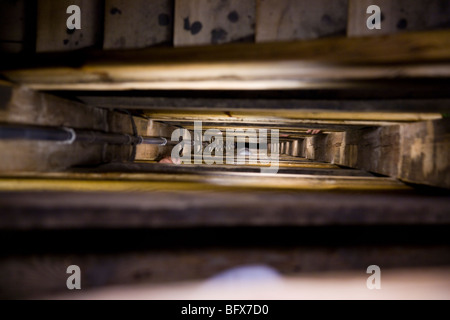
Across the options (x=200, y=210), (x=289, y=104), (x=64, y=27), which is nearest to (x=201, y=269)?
(x=200, y=210)

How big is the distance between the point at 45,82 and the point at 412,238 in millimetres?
2685

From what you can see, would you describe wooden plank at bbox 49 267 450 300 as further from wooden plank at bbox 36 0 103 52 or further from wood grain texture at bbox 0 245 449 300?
wooden plank at bbox 36 0 103 52

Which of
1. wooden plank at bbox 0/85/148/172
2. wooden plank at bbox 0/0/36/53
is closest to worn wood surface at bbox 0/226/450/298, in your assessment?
wooden plank at bbox 0/85/148/172

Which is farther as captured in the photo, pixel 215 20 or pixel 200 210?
pixel 215 20

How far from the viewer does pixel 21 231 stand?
49.8 inches

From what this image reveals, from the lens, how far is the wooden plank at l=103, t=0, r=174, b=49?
1.99 meters

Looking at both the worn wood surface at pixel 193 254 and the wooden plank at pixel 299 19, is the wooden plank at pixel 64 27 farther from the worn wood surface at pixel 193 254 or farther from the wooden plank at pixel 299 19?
the worn wood surface at pixel 193 254

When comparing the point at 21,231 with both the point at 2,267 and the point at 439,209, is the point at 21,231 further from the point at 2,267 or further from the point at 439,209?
the point at 439,209

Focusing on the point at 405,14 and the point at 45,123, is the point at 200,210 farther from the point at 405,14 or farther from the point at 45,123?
the point at 405,14

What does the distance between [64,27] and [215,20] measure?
1.26m

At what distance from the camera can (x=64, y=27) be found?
2.04m

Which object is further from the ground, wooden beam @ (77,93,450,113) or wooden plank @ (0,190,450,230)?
wooden beam @ (77,93,450,113)

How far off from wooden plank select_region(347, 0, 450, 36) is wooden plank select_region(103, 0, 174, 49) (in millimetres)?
1407

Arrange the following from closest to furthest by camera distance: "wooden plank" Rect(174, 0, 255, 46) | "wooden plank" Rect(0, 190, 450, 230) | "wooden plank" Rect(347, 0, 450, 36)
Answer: "wooden plank" Rect(0, 190, 450, 230)
"wooden plank" Rect(347, 0, 450, 36)
"wooden plank" Rect(174, 0, 255, 46)
